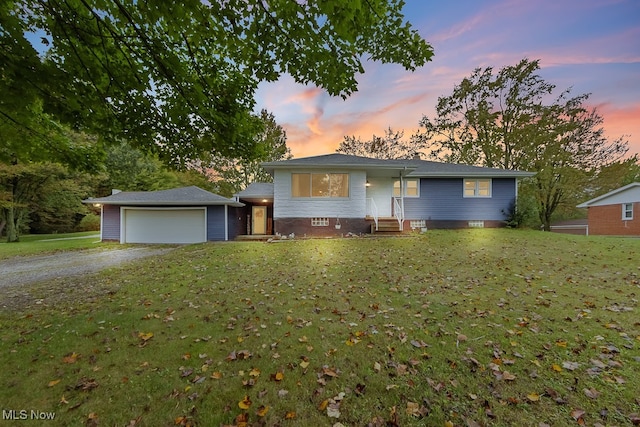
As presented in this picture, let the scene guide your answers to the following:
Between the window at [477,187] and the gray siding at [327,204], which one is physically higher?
the window at [477,187]

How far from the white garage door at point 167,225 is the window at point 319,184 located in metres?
6.42

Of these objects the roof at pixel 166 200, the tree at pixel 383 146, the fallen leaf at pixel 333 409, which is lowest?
the fallen leaf at pixel 333 409

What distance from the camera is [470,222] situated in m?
16.5

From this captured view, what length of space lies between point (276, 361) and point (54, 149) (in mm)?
6594

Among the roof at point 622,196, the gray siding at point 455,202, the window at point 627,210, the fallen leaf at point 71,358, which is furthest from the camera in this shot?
the window at point 627,210

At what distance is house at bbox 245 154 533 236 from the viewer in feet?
47.3

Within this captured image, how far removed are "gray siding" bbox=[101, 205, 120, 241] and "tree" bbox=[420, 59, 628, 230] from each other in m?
28.2

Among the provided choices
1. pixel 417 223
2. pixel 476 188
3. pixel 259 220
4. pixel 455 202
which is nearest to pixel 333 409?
pixel 417 223

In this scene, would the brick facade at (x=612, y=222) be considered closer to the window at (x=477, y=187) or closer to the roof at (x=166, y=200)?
the window at (x=477, y=187)

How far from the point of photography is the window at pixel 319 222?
14.5 m

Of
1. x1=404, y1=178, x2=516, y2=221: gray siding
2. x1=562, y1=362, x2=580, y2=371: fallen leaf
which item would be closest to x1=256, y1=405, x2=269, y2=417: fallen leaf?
x1=562, y1=362, x2=580, y2=371: fallen leaf

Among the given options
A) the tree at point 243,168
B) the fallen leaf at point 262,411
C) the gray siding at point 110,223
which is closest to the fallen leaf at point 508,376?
the fallen leaf at point 262,411

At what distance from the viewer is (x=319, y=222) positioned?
47.6 ft

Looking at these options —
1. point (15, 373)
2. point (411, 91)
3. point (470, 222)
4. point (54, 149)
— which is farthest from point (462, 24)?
point (15, 373)
